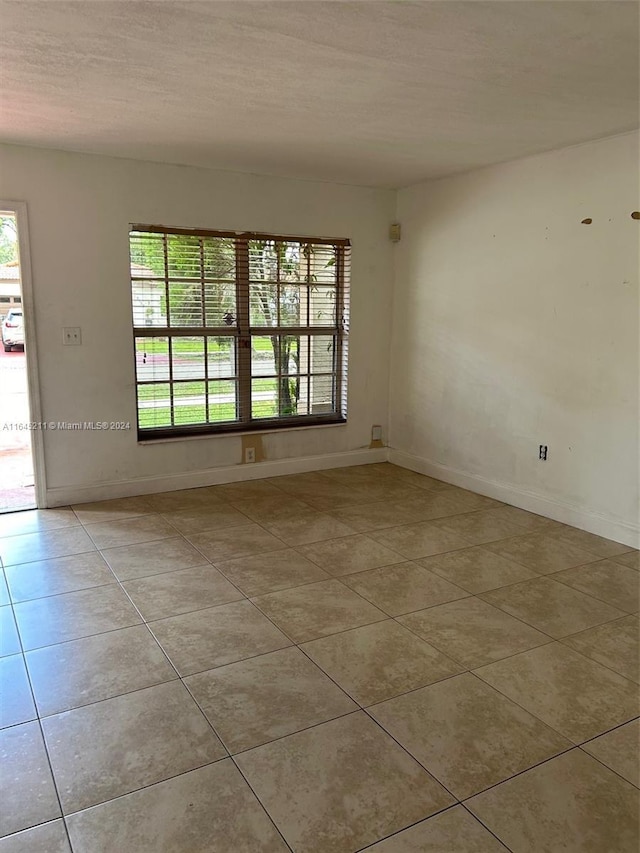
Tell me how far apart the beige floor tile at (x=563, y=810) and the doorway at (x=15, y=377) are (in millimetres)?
3374

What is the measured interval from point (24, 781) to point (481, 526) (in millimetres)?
2825

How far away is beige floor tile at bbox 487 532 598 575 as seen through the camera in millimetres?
3318

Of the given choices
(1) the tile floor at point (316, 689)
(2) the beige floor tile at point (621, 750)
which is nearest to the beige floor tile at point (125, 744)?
(1) the tile floor at point (316, 689)

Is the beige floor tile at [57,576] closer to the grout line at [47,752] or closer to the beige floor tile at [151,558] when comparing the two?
the beige floor tile at [151,558]

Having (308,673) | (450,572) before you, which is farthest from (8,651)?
(450,572)

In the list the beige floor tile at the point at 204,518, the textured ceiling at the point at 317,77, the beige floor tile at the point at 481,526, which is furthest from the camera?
the beige floor tile at the point at 204,518

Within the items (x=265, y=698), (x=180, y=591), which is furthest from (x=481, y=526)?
(x=265, y=698)

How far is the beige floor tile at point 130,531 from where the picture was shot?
11.8ft

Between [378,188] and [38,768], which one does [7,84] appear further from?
[378,188]

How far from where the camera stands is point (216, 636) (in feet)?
8.44

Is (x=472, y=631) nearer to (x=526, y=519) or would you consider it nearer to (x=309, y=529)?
(x=309, y=529)

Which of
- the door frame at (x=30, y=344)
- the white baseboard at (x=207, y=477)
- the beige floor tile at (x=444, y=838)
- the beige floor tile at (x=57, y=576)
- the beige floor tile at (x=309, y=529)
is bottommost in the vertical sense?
the beige floor tile at (x=444, y=838)

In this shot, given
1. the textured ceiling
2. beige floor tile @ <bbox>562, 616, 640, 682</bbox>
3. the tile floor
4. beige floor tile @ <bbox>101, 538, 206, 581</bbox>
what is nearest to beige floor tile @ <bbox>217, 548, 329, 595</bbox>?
the tile floor

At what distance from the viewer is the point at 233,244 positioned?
14.7ft
